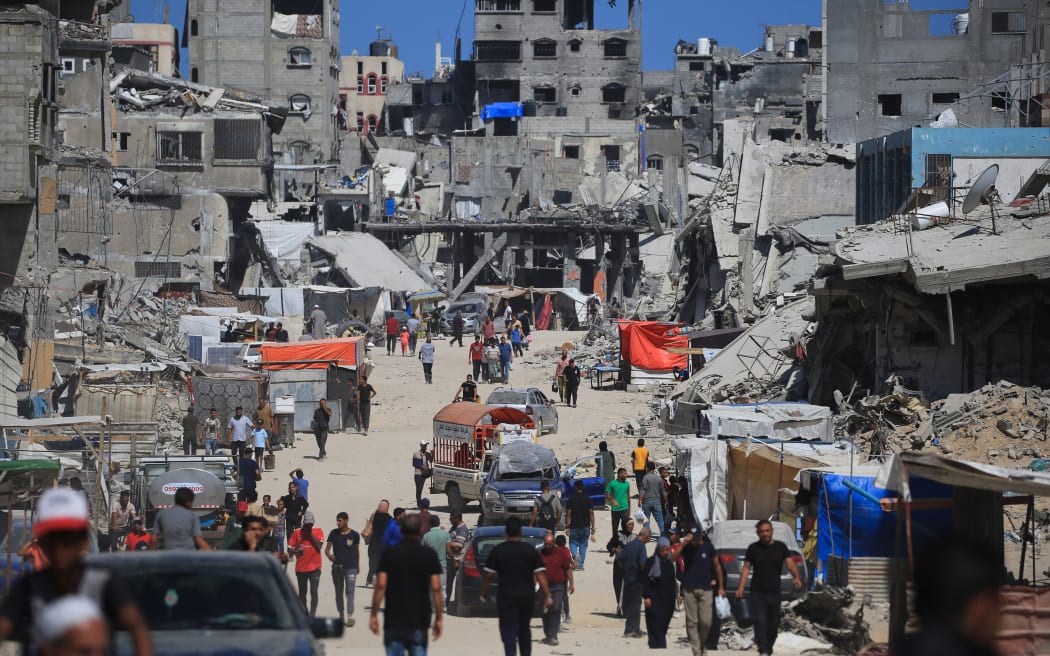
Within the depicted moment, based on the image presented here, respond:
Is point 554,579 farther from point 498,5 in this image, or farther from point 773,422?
point 498,5

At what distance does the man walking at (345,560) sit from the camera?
597 inches

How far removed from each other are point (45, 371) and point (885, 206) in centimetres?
1964

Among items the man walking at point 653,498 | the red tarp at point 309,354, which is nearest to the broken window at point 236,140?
the red tarp at point 309,354

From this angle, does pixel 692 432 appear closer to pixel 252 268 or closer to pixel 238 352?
pixel 238 352

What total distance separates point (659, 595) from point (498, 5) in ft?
282

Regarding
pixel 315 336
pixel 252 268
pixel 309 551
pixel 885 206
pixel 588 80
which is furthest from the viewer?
pixel 588 80

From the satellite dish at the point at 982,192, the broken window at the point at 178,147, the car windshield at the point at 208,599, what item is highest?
the broken window at the point at 178,147

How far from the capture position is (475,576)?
1538 centimetres

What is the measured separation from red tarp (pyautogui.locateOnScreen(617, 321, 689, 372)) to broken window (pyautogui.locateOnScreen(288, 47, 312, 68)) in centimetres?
5550

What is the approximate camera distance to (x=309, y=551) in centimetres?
1507

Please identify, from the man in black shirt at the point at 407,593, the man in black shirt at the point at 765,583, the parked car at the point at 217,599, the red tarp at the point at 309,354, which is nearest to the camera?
the parked car at the point at 217,599

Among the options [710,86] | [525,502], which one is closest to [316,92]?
[710,86]

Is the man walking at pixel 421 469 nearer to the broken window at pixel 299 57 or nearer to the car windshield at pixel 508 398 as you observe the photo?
the car windshield at pixel 508 398

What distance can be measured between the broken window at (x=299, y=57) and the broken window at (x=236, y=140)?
2873 cm
